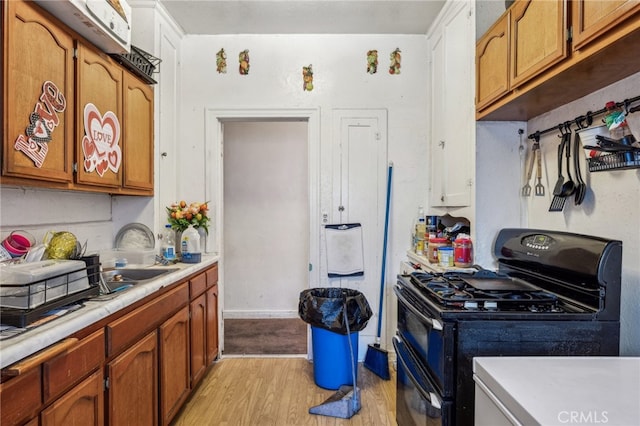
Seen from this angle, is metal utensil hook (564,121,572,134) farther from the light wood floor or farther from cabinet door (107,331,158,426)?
cabinet door (107,331,158,426)

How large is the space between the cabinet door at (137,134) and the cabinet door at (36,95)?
45cm

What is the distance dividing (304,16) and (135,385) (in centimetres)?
248

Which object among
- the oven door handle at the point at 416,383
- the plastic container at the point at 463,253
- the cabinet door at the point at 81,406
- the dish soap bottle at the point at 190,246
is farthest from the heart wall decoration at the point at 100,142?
the plastic container at the point at 463,253

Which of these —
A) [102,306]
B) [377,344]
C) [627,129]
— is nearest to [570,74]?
[627,129]

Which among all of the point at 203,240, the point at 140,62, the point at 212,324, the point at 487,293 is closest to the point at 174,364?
the point at 212,324

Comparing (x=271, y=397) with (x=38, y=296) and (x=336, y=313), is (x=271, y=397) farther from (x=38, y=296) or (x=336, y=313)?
(x=38, y=296)

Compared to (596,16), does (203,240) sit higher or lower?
lower

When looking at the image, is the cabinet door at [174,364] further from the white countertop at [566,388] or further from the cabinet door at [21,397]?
the white countertop at [566,388]

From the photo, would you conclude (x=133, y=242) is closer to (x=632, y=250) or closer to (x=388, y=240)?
(x=388, y=240)

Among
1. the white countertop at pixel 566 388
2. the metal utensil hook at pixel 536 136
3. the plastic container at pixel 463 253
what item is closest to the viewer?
the white countertop at pixel 566 388

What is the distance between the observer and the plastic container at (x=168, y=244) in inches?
90.1

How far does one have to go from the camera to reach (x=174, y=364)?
190 centimetres

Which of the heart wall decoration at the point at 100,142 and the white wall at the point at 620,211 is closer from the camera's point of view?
the white wall at the point at 620,211

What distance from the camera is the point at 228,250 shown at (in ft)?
12.7
